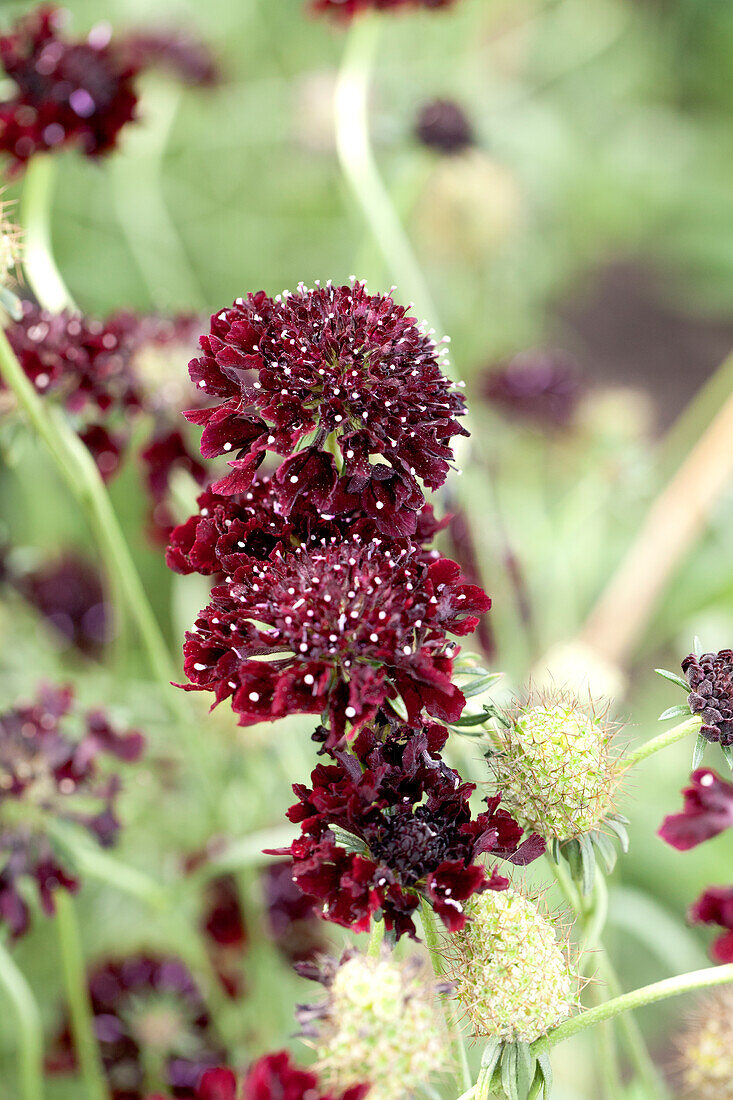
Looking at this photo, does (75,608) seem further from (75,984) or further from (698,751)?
(698,751)

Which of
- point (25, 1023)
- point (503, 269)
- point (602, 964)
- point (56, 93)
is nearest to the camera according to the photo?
point (602, 964)

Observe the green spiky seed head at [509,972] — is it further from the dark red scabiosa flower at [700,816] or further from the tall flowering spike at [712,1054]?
the tall flowering spike at [712,1054]

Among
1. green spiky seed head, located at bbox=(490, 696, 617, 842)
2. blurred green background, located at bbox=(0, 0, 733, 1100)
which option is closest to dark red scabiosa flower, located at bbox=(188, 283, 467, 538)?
green spiky seed head, located at bbox=(490, 696, 617, 842)

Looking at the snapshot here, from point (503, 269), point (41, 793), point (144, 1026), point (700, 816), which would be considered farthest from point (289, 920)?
point (503, 269)

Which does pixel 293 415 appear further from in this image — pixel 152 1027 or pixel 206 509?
pixel 152 1027

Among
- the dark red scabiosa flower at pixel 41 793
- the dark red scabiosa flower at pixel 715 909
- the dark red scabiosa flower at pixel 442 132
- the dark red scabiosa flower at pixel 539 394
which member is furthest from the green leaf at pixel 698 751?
the dark red scabiosa flower at pixel 539 394
